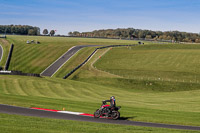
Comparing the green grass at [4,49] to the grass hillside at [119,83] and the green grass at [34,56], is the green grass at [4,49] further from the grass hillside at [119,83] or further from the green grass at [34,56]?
the grass hillside at [119,83]

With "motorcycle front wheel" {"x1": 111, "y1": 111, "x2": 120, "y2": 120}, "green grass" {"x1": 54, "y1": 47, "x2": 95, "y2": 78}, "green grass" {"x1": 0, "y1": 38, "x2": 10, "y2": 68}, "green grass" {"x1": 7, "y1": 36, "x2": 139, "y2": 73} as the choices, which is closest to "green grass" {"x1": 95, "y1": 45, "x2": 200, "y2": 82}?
"green grass" {"x1": 54, "y1": 47, "x2": 95, "y2": 78}

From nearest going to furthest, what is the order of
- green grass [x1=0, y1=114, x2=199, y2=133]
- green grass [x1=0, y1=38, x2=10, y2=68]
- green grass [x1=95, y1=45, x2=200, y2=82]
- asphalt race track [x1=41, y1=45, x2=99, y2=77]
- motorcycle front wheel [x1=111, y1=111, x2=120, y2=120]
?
green grass [x1=0, y1=114, x2=199, y2=133]
motorcycle front wheel [x1=111, y1=111, x2=120, y2=120]
green grass [x1=95, y1=45, x2=200, y2=82]
asphalt race track [x1=41, y1=45, x2=99, y2=77]
green grass [x1=0, y1=38, x2=10, y2=68]

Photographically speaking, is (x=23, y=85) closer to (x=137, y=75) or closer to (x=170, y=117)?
(x=170, y=117)

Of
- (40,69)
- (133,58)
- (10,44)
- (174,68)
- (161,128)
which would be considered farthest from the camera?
(10,44)

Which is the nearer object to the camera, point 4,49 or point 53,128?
point 53,128

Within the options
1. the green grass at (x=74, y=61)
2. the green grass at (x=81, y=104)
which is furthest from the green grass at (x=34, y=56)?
the green grass at (x=81, y=104)

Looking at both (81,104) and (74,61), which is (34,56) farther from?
(81,104)

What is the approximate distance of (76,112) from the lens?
29766 mm

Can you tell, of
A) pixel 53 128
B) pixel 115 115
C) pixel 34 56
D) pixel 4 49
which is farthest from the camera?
pixel 4 49

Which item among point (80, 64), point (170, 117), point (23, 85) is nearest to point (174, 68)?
point (80, 64)

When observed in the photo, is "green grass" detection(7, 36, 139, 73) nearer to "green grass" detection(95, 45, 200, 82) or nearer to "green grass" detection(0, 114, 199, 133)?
"green grass" detection(95, 45, 200, 82)

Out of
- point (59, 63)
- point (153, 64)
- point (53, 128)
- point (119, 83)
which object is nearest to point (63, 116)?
point (53, 128)

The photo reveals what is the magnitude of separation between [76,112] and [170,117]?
9.03 m

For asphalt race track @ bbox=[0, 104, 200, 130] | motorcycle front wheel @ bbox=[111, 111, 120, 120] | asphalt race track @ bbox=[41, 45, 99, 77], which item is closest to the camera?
asphalt race track @ bbox=[0, 104, 200, 130]
